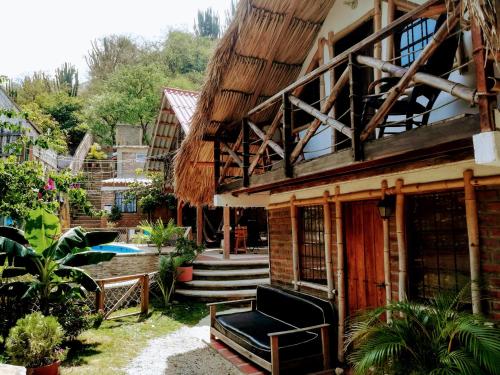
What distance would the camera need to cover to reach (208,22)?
4703cm

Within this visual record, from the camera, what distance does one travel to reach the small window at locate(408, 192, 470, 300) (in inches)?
156

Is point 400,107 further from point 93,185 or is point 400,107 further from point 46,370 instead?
point 93,185

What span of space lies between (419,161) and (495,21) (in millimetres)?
1841

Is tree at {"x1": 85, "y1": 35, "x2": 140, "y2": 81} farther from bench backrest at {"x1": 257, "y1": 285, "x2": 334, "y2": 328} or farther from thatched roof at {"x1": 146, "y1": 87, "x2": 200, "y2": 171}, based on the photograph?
bench backrest at {"x1": 257, "y1": 285, "x2": 334, "y2": 328}

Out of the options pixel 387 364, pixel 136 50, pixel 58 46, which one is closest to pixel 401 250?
pixel 387 364

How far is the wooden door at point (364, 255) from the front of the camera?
197 inches

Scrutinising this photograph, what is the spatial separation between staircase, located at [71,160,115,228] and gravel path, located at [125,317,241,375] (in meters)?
12.9

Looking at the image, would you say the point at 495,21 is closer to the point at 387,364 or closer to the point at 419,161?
the point at 419,161

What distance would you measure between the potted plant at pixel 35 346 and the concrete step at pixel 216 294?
4.80 m

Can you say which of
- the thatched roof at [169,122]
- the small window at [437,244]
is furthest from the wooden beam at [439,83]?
the thatched roof at [169,122]

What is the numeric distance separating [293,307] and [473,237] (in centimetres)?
314

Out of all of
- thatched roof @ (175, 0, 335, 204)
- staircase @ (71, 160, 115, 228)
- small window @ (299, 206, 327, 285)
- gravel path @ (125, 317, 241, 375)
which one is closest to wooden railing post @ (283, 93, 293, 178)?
thatched roof @ (175, 0, 335, 204)

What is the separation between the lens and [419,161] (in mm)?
4211

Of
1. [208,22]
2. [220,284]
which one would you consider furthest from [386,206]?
[208,22]
